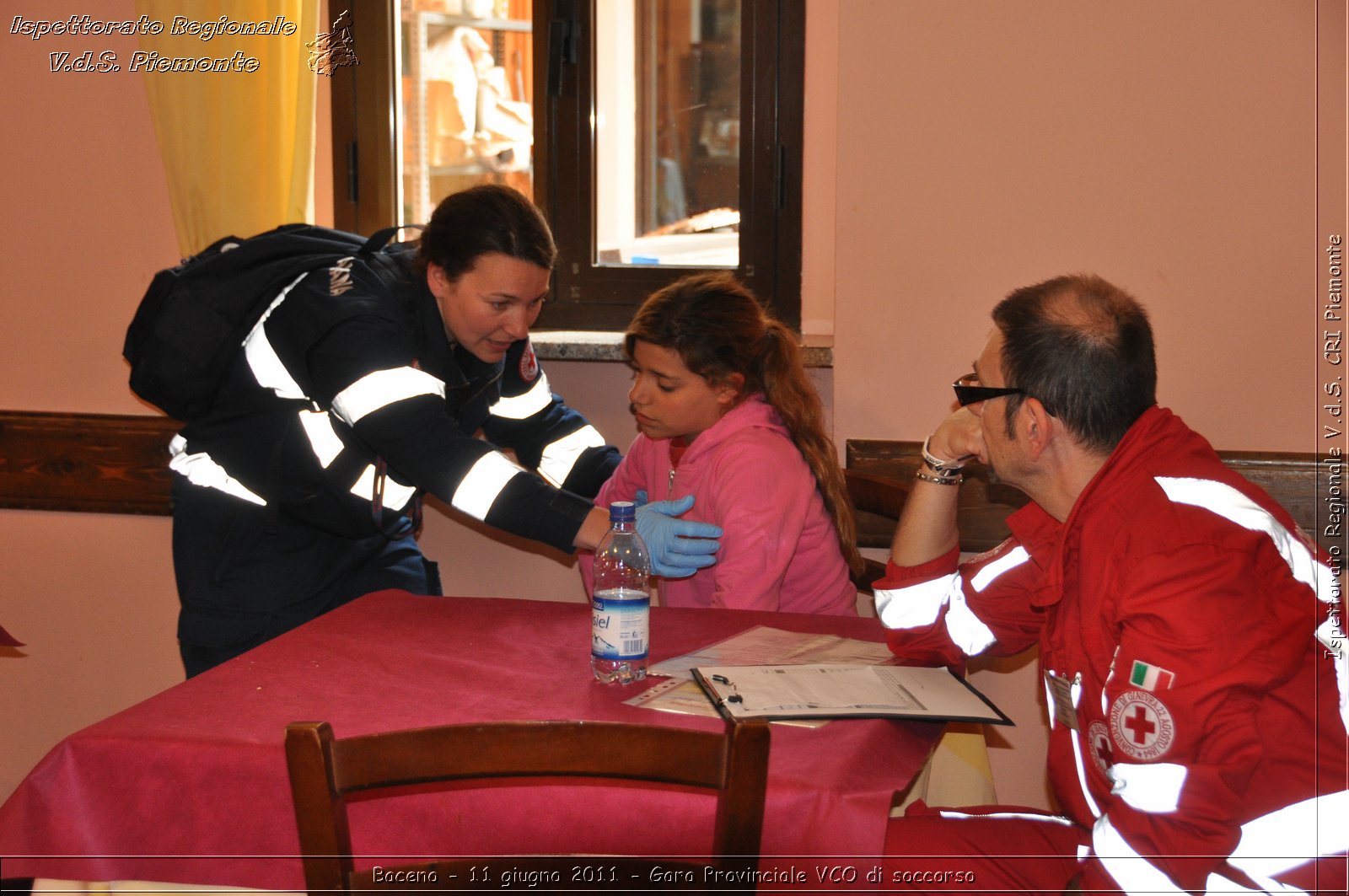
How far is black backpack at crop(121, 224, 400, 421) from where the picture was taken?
6.75 feet

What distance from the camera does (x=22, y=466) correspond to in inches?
123

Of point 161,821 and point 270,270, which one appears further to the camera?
point 270,270

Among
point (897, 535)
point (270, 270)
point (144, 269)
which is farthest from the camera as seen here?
point (144, 269)

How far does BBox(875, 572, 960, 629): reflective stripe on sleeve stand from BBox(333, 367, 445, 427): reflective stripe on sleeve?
2.85 feet

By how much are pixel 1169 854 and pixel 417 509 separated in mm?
1612

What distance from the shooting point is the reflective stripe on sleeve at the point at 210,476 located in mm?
2115

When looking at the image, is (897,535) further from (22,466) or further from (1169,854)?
(22,466)

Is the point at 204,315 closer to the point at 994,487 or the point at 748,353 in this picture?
the point at 748,353

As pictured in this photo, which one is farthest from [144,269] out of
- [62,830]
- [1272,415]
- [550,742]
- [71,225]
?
[1272,415]

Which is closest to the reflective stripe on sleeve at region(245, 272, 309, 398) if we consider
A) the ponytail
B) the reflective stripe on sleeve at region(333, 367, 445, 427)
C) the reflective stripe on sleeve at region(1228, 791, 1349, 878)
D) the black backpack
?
the black backpack

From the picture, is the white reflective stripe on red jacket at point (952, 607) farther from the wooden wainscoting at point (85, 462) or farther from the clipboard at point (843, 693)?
the wooden wainscoting at point (85, 462)

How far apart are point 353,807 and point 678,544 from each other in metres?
0.77

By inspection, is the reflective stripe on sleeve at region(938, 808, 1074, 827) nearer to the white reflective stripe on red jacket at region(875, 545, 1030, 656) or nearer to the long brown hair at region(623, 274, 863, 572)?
the white reflective stripe on red jacket at region(875, 545, 1030, 656)

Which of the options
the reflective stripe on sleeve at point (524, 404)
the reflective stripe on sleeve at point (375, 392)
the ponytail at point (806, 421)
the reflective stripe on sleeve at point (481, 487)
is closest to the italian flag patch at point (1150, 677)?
the ponytail at point (806, 421)
